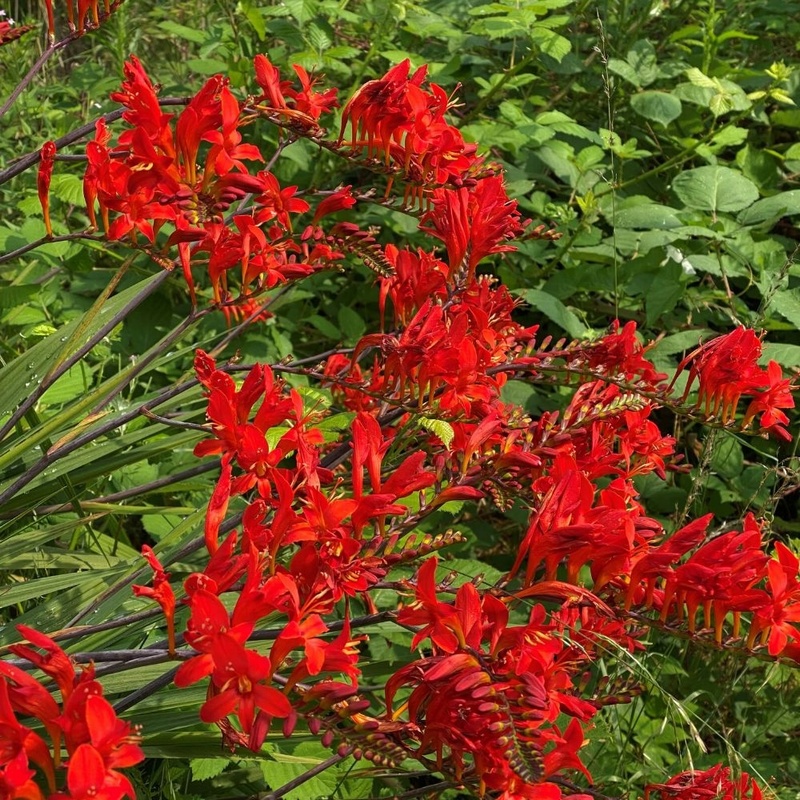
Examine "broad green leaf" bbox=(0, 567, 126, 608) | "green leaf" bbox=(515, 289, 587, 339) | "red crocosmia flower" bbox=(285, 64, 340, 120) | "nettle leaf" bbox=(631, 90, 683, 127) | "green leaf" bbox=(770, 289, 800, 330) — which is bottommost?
"green leaf" bbox=(770, 289, 800, 330)

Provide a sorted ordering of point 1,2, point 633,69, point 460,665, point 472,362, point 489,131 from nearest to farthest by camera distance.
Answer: point 460,665 < point 472,362 < point 489,131 < point 633,69 < point 1,2

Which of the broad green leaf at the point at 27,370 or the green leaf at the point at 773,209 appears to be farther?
the green leaf at the point at 773,209

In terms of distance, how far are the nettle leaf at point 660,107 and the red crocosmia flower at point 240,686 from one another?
2.66 m

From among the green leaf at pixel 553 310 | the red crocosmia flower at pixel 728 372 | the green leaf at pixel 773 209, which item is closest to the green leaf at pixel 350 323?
the green leaf at pixel 553 310

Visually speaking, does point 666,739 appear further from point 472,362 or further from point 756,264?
point 756,264

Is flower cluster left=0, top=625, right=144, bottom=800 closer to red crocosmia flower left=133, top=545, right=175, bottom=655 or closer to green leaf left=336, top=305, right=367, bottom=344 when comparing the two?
red crocosmia flower left=133, top=545, right=175, bottom=655

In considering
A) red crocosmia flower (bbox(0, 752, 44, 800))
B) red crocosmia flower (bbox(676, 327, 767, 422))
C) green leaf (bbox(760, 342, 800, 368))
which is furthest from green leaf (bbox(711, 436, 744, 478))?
red crocosmia flower (bbox(0, 752, 44, 800))

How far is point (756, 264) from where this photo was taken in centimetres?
288

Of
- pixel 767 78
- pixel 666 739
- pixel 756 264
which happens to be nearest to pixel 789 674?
pixel 666 739

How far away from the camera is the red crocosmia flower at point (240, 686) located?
1003 mm

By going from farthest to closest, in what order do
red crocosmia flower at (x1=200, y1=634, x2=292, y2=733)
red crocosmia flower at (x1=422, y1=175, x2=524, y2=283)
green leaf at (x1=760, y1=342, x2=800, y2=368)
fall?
green leaf at (x1=760, y1=342, x2=800, y2=368) < red crocosmia flower at (x1=422, y1=175, x2=524, y2=283) < red crocosmia flower at (x1=200, y1=634, x2=292, y2=733)

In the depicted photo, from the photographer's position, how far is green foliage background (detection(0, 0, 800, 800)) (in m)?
1.92

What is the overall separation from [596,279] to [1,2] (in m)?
3.94

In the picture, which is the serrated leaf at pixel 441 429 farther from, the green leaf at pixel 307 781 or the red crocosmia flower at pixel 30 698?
the red crocosmia flower at pixel 30 698
